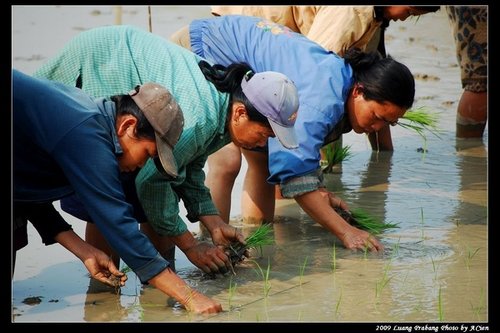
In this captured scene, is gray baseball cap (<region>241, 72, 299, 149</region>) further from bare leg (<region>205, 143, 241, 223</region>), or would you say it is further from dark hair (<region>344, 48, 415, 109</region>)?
bare leg (<region>205, 143, 241, 223</region>)

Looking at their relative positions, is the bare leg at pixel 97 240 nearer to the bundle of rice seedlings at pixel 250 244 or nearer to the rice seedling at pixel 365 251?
the bundle of rice seedlings at pixel 250 244

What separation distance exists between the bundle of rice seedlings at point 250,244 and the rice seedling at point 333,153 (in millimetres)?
1460

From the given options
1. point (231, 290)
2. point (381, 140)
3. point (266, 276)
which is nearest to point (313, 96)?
point (266, 276)

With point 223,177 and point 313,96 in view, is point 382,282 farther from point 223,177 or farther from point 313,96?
point 223,177

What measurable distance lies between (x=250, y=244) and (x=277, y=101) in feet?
2.65

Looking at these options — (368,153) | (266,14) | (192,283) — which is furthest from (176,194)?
(368,153)

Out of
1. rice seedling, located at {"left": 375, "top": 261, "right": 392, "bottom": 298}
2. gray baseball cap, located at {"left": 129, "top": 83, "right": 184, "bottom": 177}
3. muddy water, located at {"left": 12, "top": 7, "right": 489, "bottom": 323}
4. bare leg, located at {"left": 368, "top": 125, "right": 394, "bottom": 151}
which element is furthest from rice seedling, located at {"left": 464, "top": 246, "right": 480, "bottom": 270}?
→ bare leg, located at {"left": 368, "top": 125, "right": 394, "bottom": 151}

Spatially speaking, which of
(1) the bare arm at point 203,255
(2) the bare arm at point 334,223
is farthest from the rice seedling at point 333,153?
(1) the bare arm at point 203,255

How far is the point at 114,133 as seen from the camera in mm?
3867

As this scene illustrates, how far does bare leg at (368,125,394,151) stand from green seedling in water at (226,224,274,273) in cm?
215

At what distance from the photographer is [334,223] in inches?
193

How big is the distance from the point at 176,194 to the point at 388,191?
1.89m

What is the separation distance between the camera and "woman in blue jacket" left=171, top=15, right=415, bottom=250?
15.6ft

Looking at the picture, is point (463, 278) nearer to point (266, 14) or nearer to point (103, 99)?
point (103, 99)
